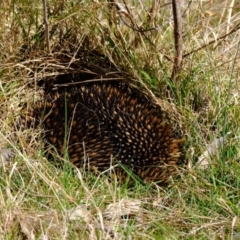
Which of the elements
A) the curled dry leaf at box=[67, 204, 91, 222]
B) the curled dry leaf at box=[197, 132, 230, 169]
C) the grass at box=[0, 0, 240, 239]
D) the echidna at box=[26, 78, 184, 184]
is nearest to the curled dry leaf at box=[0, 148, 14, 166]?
the grass at box=[0, 0, 240, 239]

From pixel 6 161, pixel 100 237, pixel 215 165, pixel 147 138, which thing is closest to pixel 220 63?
pixel 147 138

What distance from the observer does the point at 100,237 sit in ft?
8.94

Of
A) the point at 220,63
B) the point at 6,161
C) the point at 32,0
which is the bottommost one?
the point at 6,161

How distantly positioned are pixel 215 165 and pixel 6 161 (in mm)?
1035

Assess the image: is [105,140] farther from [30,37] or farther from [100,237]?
[100,237]

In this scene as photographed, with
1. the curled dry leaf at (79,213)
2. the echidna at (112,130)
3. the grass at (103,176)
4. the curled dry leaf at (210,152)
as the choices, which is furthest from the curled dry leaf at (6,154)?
the curled dry leaf at (210,152)

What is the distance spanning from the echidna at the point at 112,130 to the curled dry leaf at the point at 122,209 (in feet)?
1.99

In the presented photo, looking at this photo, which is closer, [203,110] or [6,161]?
[6,161]

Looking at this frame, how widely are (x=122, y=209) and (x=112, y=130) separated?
3.30 feet

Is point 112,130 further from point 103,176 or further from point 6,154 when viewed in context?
point 6,154

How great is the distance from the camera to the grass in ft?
9.50

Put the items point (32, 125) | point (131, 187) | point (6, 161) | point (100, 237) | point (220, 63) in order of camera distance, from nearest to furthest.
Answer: point (100, 237), point (6, 161), point (131, 187), point (32, 125), point (220, 63)

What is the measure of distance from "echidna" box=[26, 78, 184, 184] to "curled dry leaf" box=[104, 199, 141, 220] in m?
0.61

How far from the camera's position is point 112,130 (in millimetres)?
4023
